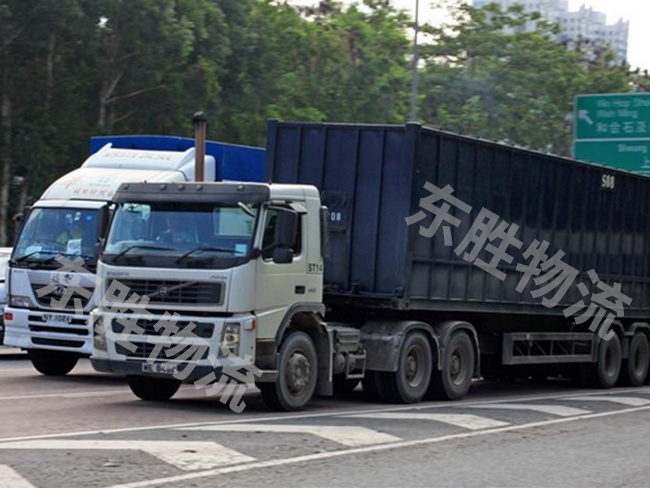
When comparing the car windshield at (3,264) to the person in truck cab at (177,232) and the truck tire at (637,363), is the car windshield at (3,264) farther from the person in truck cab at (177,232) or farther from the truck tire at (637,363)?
the truck tire at (637,363)

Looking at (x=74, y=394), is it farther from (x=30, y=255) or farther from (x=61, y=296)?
(x=30, y=255)

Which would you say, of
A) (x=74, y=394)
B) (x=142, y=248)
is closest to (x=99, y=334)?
(x=142, y=248)

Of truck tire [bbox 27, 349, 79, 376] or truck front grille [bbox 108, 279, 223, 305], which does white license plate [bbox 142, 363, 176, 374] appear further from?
truck tire [bbox 27, 349, 79, 376]

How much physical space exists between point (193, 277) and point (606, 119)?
18406 millimetres

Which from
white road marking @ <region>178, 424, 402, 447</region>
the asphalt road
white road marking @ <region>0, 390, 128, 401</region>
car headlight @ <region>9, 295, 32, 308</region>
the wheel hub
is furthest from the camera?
car headlight @ <region>9, 295, 32, 308</region>

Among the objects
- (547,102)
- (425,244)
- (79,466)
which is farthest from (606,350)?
(547,102)

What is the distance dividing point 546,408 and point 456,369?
131 cm

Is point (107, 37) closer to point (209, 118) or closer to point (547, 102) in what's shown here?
point (209, 118)

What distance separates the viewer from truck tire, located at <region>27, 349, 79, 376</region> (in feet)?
53.5

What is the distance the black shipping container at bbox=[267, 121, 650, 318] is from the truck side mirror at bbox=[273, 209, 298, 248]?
1.94m

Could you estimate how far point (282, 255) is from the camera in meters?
12.2

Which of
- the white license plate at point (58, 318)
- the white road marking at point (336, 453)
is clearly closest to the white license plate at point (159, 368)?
A: the white road marking at point (336, 453)

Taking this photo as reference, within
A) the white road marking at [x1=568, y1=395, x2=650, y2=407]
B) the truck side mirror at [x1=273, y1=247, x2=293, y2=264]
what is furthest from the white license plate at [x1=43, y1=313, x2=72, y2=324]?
the white road marking at [x1=568, y1=395, x2=650, y2=407]

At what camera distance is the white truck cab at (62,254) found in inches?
604
